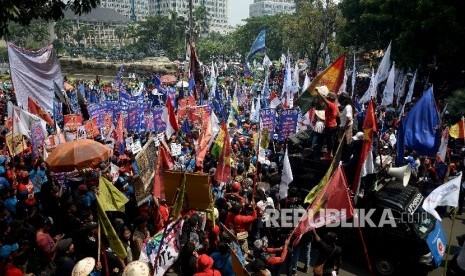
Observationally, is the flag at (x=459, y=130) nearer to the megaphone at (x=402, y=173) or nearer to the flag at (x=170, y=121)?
the megaphone at (x=402, y=173)

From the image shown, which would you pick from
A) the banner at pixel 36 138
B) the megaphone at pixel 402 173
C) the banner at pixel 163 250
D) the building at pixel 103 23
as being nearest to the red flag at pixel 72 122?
the banner at pixel 36 138

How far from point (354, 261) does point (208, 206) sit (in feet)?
13.9

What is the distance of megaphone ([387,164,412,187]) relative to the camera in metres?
8.58

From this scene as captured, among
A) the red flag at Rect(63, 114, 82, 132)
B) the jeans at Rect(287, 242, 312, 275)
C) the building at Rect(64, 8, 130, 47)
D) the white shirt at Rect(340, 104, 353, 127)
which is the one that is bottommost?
the jeans at Rect(287, 242, 312, 275)

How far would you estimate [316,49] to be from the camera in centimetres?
4244

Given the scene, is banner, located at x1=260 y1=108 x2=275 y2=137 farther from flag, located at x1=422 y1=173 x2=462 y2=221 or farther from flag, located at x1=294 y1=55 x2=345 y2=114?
flag, located at x1=422 y1=173 x2=462 y2=221

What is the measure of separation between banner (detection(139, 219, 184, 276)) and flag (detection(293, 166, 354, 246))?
1.93m

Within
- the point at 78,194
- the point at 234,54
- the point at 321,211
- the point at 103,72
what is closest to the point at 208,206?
the point at 321,211

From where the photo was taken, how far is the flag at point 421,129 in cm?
Answer: 917

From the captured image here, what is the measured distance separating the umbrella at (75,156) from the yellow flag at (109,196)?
2.53 meters

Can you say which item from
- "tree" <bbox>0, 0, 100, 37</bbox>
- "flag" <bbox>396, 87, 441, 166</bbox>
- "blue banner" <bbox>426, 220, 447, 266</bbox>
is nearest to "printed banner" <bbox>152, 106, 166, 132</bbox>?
"tree" <bbox>0, 0, 100, 37</bbox>

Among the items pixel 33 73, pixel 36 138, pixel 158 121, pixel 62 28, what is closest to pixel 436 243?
pixel 158 121

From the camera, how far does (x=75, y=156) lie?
8.59m

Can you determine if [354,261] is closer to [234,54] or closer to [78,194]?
[78,194]
